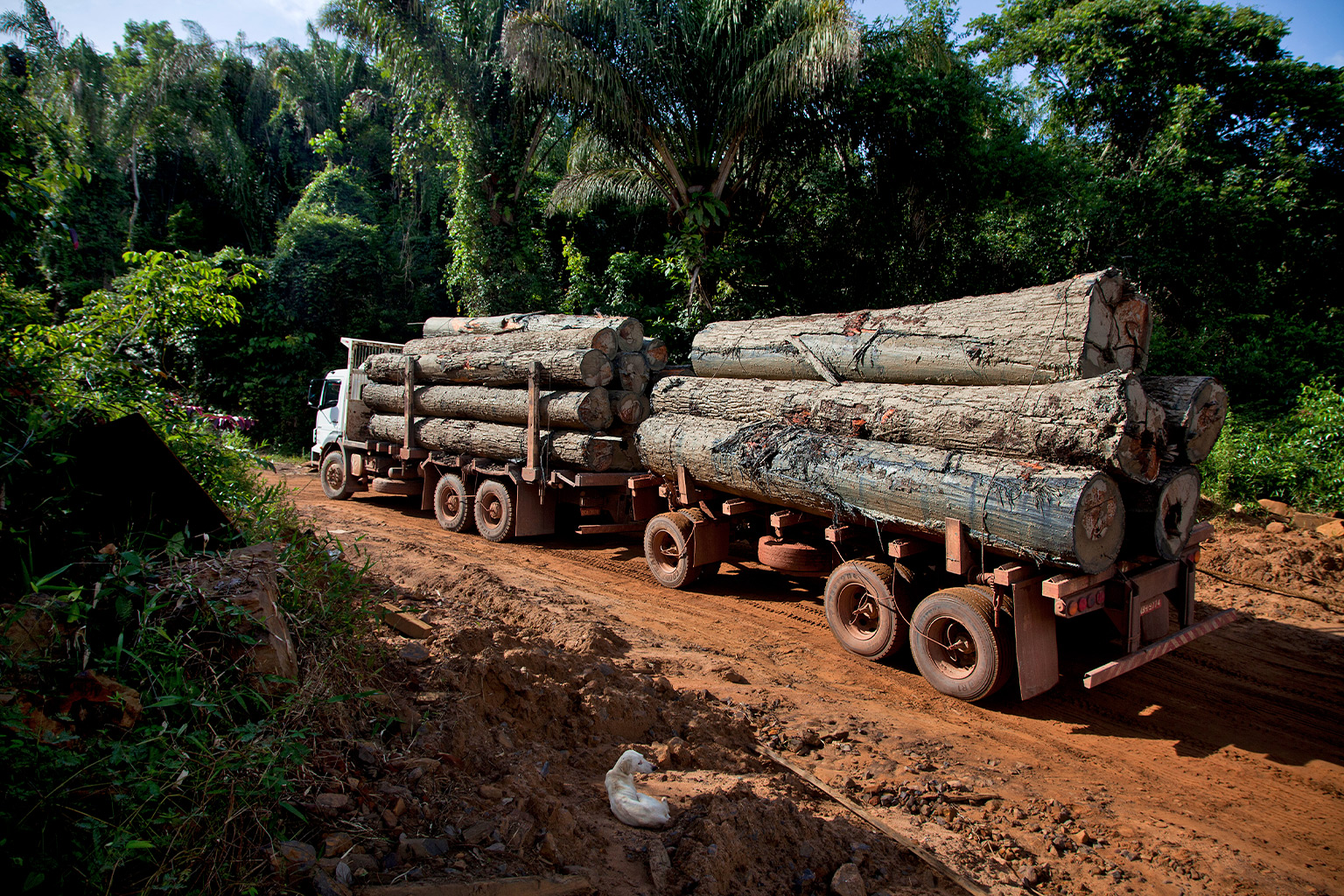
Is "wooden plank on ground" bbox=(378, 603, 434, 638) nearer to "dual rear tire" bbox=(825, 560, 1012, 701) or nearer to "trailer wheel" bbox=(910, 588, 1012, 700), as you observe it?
"dual rear tire" bbox=(825, 560, 1012, 701)

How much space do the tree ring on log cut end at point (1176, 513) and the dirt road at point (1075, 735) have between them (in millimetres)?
1234

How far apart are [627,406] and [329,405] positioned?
23.8 ft

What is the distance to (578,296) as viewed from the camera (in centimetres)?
1662

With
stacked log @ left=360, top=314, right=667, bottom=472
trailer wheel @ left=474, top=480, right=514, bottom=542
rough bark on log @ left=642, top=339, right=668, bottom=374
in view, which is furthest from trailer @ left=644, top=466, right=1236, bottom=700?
trailer wheel @ left=474, top=480, right=514, bottom=542

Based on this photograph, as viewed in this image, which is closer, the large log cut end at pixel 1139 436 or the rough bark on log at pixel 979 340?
the large log cut end at pixel 1139 436

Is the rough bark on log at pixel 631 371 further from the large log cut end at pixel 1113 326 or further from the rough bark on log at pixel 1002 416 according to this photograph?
the large log cut end at pixel 1113 326

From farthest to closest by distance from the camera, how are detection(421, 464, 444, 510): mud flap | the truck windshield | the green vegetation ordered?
1. the truck windshield
2. detection(421, 464, 444, 510): mud flap
3. the green vegetation

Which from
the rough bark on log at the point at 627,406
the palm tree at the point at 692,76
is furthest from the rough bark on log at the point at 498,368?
the palm tree at the point at 692,76

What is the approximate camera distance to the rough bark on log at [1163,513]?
204 inches

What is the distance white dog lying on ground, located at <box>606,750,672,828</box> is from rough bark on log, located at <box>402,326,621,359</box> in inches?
250

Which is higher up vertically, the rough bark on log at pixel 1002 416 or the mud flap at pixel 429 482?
the rough bark on log at pixel 1002 416

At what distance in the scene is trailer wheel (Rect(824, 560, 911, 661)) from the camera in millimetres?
5922

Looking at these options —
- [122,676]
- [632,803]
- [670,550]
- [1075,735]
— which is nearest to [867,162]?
Result: [670,550]

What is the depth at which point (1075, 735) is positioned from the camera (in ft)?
16.5
